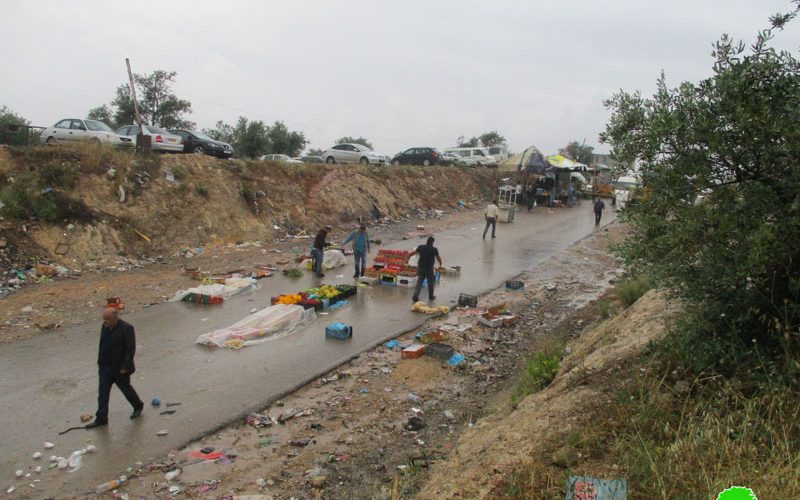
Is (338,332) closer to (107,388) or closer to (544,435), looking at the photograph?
(107,388)

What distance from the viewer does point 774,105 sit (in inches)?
175

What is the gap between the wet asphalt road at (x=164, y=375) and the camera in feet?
20.0

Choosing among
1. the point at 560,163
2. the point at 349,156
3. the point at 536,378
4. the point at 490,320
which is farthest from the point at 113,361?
the point at 560,163

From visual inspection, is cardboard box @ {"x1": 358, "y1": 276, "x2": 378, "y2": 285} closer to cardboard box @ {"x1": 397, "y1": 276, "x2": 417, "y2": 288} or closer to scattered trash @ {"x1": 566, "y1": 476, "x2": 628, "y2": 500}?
cardboard box @ {"x1": 397, "y1": 276, "x2": 417, "y2": 288}

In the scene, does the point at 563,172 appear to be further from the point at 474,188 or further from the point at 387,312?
the point at 387,312

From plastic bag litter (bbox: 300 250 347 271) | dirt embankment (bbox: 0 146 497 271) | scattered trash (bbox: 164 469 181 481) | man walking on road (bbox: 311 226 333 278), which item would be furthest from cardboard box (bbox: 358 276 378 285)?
scattered trash (bbox: 164 469 181 481)

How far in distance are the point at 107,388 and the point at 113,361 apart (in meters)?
0.32

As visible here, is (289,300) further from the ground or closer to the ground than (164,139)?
→ closer to the ground

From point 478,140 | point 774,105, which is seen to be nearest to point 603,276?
point 774,105

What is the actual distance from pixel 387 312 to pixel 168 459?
6406 mm

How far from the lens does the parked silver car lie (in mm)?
21984

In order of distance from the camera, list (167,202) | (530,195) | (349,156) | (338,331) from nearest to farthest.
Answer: (338,331)
(167,202)
(349,156)
(530,195)

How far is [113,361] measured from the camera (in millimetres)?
6750

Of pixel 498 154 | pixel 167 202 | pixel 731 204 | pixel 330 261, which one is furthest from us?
pixel 498 154
